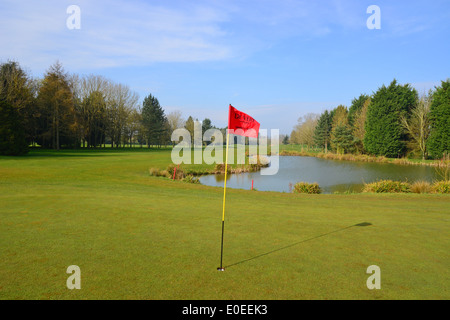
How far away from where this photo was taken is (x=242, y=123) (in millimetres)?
5688

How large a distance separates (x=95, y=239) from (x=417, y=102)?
6462 cm

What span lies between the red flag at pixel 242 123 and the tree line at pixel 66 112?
1595 inches

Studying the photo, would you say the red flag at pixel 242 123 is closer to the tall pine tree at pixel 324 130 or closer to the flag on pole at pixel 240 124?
the flag on pole at pixel 240 124

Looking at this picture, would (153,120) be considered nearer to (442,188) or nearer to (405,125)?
(405,125)

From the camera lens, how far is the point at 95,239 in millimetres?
6285

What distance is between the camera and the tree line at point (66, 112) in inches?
1527

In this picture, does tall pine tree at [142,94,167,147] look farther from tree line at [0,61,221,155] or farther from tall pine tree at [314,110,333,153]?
tall pine tree at [314,110,333,153]

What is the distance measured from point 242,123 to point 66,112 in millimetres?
59565

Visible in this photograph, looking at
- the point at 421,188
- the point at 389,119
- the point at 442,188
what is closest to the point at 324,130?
the point at 389,119

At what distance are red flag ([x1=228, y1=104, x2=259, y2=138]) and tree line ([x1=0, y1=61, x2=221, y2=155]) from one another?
4051 cm

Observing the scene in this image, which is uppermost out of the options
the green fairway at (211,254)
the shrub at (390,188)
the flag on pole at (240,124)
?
the flag on pole at (240,124)

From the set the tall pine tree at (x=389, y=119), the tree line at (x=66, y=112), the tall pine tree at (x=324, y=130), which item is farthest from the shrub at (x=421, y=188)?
the tall pine tree at (x=324, y=130)
